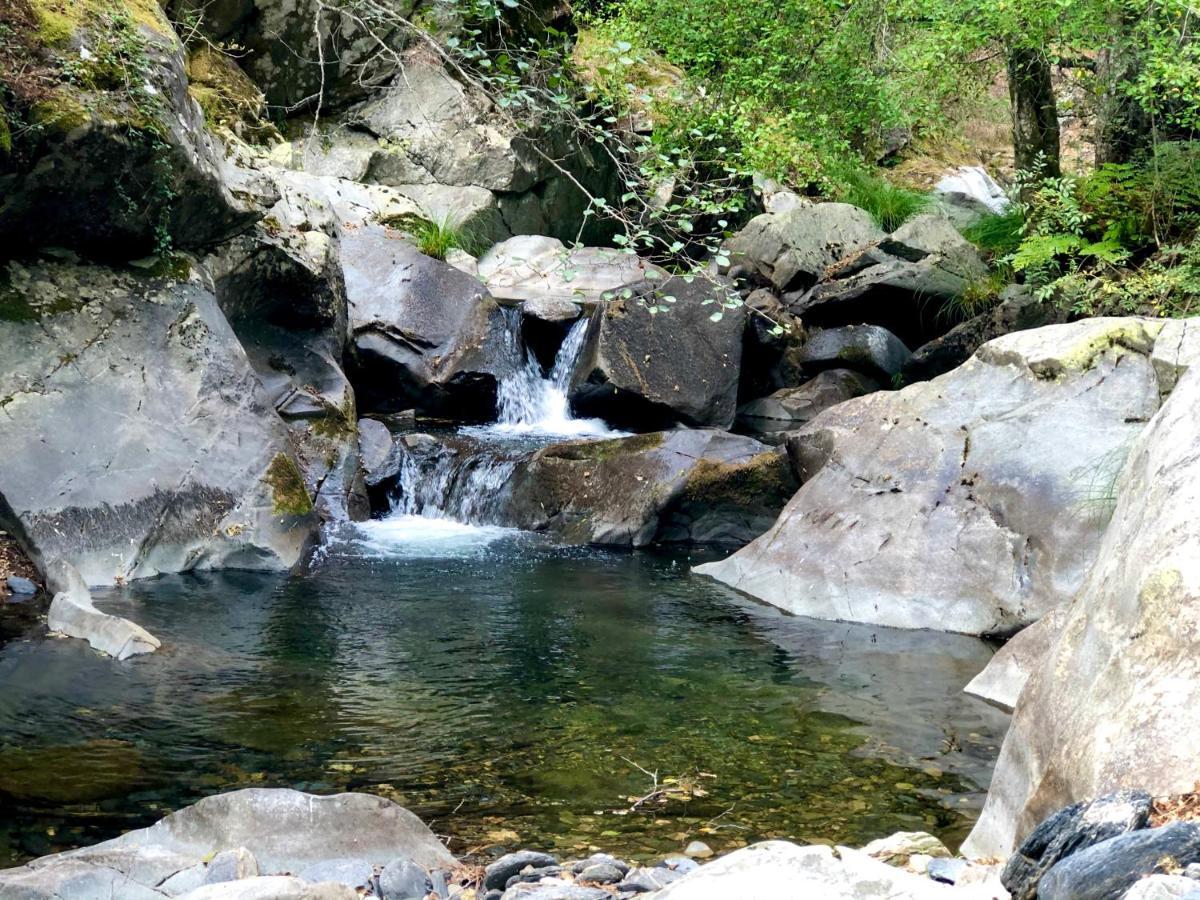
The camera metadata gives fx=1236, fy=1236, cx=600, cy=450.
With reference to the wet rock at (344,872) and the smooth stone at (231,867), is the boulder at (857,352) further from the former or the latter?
the smooth stone at (231,867)

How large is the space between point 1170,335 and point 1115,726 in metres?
5.60

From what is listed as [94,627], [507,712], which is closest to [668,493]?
[507,712]

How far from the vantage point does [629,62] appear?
5336 millimetres

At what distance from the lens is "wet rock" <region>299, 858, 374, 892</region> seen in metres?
4.14

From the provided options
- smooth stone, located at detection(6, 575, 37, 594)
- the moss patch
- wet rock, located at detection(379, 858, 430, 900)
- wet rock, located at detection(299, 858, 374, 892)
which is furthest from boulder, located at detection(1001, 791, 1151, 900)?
the moss patch

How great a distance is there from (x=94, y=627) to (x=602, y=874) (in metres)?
4.33

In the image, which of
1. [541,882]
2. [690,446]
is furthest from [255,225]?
[541,882]

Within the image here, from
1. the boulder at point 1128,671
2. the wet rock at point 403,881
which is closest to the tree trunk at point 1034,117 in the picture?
the boulder at point 1128,671

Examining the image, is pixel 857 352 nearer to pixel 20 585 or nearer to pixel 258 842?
pixel 20 585

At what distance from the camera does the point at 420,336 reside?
13938 mm

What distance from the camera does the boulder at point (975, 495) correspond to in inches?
317

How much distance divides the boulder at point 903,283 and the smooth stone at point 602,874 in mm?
12695

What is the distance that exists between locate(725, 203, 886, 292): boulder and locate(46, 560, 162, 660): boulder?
443 inches

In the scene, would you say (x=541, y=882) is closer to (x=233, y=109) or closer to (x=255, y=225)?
(x=255, y=225)
